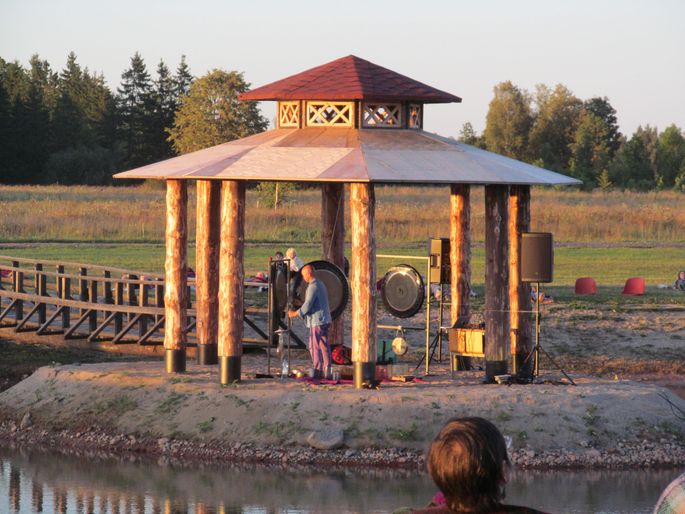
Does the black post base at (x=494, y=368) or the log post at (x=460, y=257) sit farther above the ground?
the log post at (x=460, y=257)

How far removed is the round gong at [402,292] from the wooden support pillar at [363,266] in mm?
2606

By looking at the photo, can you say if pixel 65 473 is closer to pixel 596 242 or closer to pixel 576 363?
pixel 576 363

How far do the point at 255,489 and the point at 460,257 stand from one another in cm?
719

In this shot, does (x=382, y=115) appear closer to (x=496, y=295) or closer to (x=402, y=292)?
(x=402, y=292)

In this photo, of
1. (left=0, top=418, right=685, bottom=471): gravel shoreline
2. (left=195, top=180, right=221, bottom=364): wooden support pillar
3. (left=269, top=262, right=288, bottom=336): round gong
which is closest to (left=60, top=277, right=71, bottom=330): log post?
(left=195, top=180, right=221, bottom=364): wooden support pillar

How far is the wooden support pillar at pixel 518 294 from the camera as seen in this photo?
21828 millimetres

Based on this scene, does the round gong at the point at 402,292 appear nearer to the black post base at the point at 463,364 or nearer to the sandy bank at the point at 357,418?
the black post base at the point at 463,364

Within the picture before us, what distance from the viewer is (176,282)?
22125 mm

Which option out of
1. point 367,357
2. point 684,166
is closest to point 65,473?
Answer: point 367,357

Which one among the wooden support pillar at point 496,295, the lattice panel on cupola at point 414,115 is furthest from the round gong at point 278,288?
the wooden support pillar at point 496,295

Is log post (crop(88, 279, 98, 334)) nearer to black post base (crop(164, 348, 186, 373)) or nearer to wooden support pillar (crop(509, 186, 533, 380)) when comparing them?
black post base (crop(164, 348, 186, 373))

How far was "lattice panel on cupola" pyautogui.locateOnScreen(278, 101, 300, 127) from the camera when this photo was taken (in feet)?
74.0

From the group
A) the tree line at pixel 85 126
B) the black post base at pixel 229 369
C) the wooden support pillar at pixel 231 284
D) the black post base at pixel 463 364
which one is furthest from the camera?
the tree line at pixel 85 126

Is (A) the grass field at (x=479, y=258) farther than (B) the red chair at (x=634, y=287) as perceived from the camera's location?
Yes
